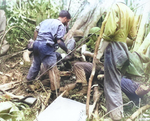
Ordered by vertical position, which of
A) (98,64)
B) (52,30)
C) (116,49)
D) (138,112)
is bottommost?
(138,112)

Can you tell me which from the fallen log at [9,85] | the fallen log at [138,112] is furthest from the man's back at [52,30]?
the fallen log at [138,112]

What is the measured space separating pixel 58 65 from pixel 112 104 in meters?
0.64

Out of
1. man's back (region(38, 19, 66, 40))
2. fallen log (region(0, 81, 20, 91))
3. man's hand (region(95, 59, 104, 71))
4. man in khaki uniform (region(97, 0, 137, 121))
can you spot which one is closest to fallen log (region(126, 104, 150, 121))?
man in khaki uniform (region(97, 0, 137, 121))

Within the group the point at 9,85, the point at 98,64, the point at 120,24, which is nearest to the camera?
the point at 120,24

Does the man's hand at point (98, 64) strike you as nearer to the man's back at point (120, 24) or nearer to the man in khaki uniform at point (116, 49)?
the man in khaki uniform at point (116, 49)

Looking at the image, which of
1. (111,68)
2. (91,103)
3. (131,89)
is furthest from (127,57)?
(91,103)

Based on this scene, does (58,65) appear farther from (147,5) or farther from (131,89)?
(147,5)

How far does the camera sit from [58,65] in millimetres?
1675

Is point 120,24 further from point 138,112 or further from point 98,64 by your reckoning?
point 138,112

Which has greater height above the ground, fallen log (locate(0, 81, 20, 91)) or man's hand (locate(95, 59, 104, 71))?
man's hand (locate(95, 59, 104, 71))

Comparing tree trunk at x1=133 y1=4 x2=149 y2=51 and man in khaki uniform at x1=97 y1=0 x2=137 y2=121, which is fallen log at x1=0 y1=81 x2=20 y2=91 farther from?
tree trunk at x1=133 y1=4 x2=149 y2=51

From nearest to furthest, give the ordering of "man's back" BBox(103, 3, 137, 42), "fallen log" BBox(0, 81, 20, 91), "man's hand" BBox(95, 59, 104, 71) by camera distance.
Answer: "man's back" BBox(103, 3, 137, 42), "man's hand" BBox(95, 59, 104, 71), "fallen log" BBox(0, 81, 20, 91)

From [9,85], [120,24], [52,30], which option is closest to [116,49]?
[120,24]

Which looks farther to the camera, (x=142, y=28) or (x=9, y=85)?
(x=9, y=85)
